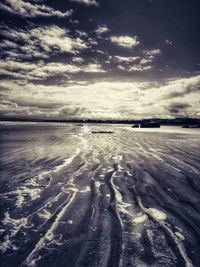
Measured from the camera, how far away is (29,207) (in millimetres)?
5223

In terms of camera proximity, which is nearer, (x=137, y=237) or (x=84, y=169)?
(x=137, y=237)

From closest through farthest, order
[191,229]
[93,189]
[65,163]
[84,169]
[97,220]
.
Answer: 1. [191,229]
2. [97,220]
3. [93,189]
4. [84,169]
5. [65,163]

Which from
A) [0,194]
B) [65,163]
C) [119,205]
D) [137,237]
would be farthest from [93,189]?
[65,163]

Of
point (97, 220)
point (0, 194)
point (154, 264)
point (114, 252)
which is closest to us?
point (154, 264)

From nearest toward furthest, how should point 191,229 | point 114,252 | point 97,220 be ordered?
1. point 114,252
2. point 191,229
3. point 97,220

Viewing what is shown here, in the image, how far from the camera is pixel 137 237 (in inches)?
152

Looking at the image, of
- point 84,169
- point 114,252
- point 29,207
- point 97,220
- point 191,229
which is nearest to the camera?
point 114,252

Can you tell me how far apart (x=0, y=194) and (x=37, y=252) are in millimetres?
3150

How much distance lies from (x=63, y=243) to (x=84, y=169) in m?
5.60

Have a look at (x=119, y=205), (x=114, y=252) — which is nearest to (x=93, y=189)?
(x=119, y=205)

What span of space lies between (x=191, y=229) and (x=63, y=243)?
211cm

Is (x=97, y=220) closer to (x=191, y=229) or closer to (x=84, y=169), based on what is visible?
(x=191, y=229)

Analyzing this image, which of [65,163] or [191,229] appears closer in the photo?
[191,229]

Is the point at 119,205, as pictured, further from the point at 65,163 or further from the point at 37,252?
the point at 65,163
